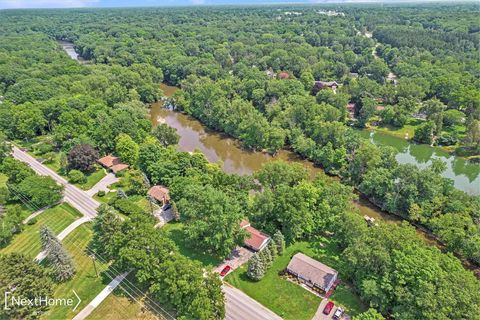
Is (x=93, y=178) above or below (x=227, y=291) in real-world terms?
below

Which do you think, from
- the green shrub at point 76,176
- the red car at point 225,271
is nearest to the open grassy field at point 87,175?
the green shrub at point 76,176

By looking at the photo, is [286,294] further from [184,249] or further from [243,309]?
[184,249]

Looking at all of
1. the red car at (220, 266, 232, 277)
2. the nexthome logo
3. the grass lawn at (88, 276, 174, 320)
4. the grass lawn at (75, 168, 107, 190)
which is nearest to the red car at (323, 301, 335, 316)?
the red car at (220, 266, 232, 277)

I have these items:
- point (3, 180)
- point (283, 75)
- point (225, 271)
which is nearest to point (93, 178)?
point (3, 180)

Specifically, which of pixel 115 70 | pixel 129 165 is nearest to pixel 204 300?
pixel 129 165

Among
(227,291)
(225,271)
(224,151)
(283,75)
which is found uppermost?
(283,75)

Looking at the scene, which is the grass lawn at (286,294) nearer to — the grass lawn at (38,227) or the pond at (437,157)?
the grass lawn at (38,227)

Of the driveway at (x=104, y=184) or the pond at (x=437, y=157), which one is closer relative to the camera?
the driveway at (x=104, y=184)
